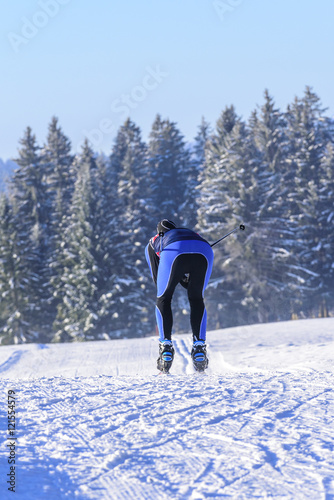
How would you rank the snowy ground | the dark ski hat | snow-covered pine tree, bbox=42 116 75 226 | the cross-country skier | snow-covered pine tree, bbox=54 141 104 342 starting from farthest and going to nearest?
snow-covered pine tree, bbox=42 116 75 226, snow-covered pine tree, bbox=54 141 104 342, the dark ski hat, the cross-country skier, the snowy ground

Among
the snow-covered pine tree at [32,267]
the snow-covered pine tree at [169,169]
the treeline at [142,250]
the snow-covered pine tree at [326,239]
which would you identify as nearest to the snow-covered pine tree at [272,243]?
the treeline at [142,250]

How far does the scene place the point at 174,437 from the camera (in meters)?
3.98

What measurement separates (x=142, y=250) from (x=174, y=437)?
38381 millimetres

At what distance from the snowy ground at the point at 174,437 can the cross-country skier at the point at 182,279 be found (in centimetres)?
55

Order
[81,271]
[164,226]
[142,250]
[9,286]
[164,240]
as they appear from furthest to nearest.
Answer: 1. [142,250]
2. [9,286]
3. [81,271]
4. [164,226]
5. [164,240]

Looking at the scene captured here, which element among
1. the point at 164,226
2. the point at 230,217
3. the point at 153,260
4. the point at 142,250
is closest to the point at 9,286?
the point at 142,250

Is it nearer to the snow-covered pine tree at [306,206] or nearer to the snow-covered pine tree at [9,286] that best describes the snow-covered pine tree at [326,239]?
the snow-covered pine tree at [306,206]

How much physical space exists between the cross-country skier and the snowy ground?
55 centimetres

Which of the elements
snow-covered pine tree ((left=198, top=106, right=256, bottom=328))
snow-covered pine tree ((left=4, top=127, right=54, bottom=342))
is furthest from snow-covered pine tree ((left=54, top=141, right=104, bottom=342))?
snow-covered pine tree ((left=198, top=106, right=256, bottom=328))

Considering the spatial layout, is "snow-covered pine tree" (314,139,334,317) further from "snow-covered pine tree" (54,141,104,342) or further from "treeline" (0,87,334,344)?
"snow-covered pine tree" (54,141,104,342)

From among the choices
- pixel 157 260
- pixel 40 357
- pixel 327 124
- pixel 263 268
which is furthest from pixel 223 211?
pixel 157 260

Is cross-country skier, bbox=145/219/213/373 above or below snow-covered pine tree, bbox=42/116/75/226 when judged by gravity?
below

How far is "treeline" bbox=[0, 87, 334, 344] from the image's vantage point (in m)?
38.5

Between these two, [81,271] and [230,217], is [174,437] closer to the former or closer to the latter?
[81,271]
